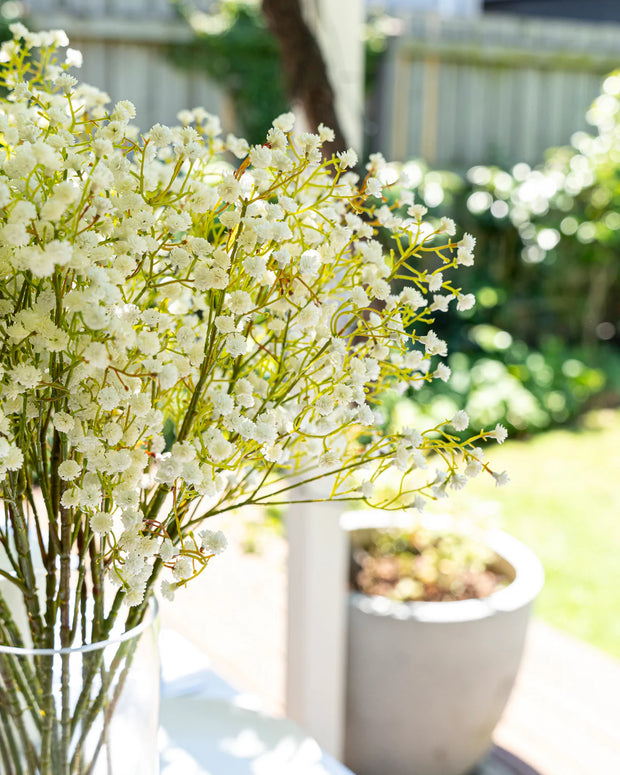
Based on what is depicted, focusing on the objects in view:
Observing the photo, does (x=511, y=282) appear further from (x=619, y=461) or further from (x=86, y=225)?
(x=86, y=225)

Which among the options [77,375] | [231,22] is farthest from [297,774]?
[231,22]

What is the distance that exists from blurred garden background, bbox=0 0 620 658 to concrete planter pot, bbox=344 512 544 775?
1.24 metres

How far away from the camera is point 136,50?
3.34 metres

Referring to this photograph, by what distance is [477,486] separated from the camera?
11.0 ft

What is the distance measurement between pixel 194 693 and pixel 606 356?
3.61 metres

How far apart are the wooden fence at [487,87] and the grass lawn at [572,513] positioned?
153cm

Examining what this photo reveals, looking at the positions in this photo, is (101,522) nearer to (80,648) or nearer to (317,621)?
(80,648)

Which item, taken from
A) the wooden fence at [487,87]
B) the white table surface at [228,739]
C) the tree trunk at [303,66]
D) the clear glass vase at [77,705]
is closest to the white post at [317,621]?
the white table surface at [228,739]

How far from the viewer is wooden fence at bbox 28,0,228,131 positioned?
307 centimetres

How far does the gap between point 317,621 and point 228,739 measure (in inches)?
24.6

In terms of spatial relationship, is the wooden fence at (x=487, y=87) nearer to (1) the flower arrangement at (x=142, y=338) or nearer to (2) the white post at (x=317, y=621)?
(2) the white post at (x=317, y=621)

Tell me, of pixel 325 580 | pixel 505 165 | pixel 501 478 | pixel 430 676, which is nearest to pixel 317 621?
pixel 325 580

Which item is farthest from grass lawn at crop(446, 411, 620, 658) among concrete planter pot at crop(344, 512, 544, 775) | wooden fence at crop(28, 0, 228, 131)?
wooden fence at crop(28, 0, 228, 131)

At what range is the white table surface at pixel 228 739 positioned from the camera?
2.88 feet
